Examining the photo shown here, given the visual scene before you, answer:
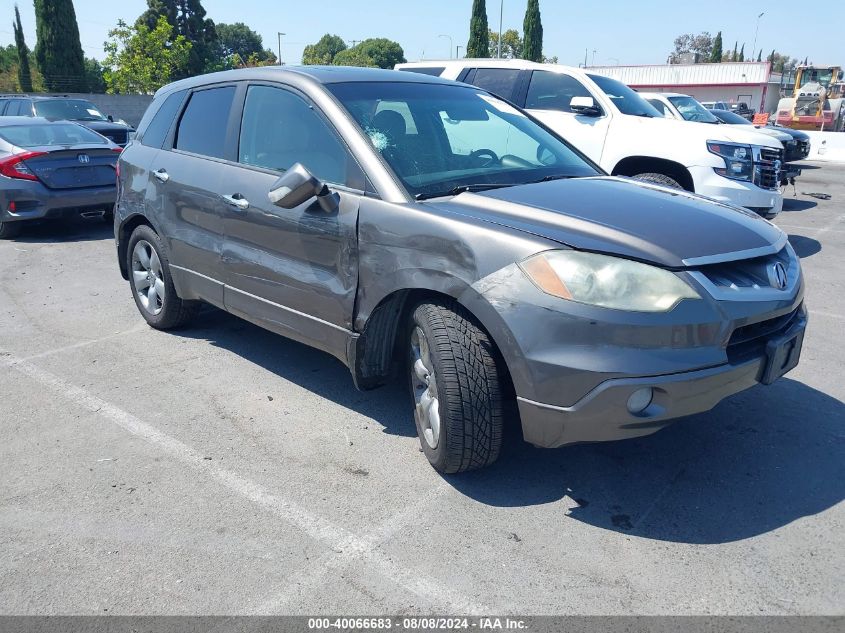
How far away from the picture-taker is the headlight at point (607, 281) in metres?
2.83

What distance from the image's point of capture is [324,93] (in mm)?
3908

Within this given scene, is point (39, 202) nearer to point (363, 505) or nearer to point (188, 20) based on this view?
point (363, 505)

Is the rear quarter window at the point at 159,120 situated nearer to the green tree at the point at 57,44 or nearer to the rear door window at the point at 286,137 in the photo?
the rear door window at the point at 286,137

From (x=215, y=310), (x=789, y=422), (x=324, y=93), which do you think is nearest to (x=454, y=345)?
(x=324, y=93)

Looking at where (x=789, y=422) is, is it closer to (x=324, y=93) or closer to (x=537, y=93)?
(x=324, y=93)

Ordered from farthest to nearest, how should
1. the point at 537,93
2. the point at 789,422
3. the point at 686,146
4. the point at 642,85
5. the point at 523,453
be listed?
1. the point at 642,85
2. the point at 537,93
3. the point at 686,146
4. the point at 789,422
5. the point at 523,453

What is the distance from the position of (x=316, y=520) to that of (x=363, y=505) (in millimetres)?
228

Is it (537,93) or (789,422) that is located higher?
(537,93)

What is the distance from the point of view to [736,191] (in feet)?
25.2

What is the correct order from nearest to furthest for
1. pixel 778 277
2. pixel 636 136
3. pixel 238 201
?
pixel 778 277 < pixel 238 201 < pixel 636 136

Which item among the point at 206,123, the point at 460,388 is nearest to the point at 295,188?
the point at 460,388

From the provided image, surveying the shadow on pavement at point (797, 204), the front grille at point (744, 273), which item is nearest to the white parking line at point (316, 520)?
the front grille at point (744, 273)

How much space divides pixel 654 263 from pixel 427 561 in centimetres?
148

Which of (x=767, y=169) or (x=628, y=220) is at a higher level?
(x=628, y=220)
